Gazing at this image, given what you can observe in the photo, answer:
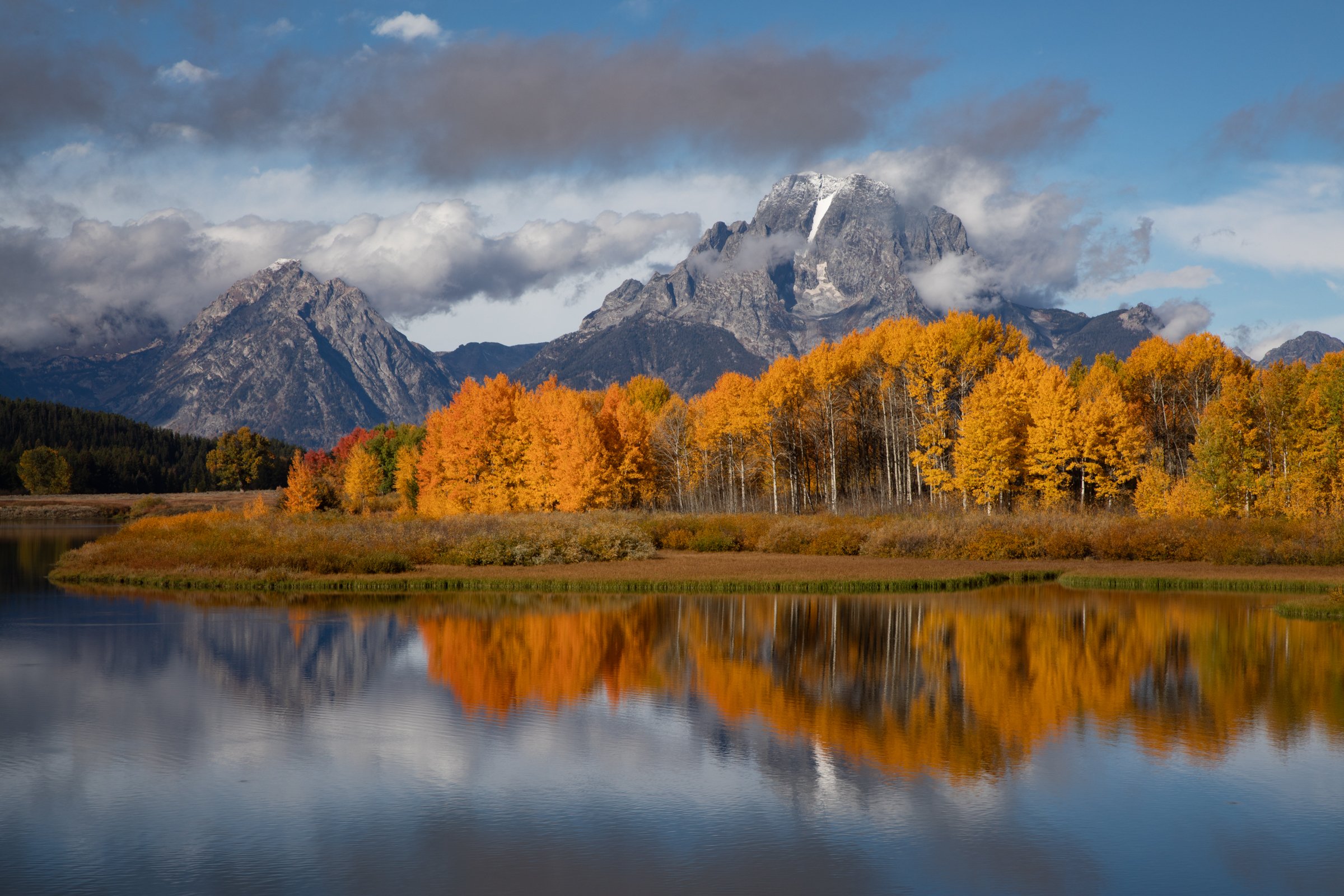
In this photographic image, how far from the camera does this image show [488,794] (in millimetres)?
12945

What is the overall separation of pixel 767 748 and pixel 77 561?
36815mm

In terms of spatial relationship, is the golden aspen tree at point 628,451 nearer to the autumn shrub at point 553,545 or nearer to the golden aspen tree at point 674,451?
the golden aspen tree at point 674,451

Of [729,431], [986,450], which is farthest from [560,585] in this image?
[729,431]

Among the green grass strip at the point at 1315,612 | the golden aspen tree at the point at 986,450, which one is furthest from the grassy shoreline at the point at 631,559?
the golden aspen tree at the point at 986,450

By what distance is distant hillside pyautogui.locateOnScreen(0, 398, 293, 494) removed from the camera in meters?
159

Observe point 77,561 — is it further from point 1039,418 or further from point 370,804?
point 1039,418

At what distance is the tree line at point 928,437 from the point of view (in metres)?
56.6

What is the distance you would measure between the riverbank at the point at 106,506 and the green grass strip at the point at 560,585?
73.4m

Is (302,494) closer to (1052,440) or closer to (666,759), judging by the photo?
(1052,440)

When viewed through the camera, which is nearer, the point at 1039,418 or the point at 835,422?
the point at 1039,418

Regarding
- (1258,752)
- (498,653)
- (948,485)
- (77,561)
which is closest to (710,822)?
(1258,752)

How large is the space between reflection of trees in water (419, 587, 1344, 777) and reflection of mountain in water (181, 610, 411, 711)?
1436mm

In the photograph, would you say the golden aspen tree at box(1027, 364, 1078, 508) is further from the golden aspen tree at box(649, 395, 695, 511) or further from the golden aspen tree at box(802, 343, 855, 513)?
the golden aspen tree at box(649, 395, 695, 511)

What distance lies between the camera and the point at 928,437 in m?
65.6
